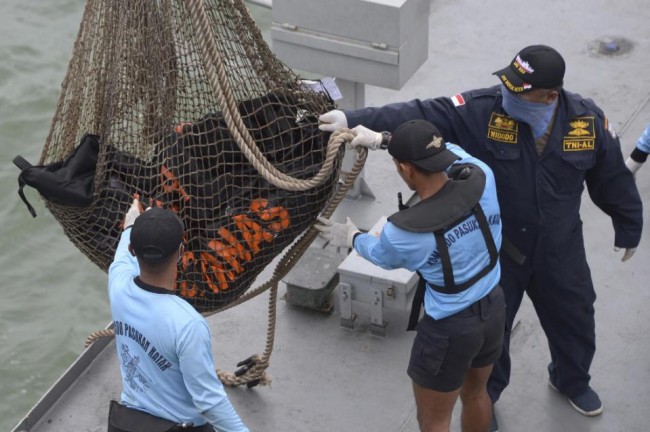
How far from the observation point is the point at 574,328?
4.38 metres

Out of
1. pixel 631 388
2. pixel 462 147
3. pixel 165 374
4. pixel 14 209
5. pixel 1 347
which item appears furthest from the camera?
pixel 14 209

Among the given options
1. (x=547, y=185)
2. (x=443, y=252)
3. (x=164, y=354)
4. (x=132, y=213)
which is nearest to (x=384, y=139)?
(x=443, y=252)

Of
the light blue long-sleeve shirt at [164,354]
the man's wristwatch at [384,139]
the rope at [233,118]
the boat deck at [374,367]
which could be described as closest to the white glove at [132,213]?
the light blue long-sleeve shirt at [164,354]

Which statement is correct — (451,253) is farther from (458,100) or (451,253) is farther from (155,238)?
(155,238)

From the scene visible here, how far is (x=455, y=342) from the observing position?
3779mm

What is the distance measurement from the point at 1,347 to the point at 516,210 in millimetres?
3878

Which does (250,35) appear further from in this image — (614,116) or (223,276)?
(614,116)

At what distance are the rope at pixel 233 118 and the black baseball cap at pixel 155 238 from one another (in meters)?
0.48

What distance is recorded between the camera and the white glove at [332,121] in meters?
3.94

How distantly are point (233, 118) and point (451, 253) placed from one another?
85 centimetres

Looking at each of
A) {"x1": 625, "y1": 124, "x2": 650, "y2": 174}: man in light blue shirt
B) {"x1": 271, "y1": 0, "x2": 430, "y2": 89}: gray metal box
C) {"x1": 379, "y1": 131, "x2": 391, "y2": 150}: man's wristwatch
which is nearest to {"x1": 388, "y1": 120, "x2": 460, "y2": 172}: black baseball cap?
{"x1": 379, "y1": 131, "x2": 391, "y2": 150}: man's wristwatch

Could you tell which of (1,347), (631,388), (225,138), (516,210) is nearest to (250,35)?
(225,138)

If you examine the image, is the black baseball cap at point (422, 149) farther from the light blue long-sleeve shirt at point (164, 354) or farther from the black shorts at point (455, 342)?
the light blue long-sleeve shirt at point (164, 354)

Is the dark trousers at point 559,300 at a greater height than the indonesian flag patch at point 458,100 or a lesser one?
lesser
